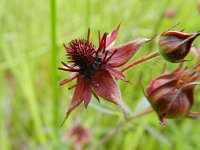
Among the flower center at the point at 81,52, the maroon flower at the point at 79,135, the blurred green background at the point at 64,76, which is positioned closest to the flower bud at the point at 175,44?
the flower center at the point at 81,52

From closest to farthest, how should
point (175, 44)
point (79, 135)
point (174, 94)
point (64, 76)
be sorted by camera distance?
point (175, 44), point (174, 94), point (79, 135), point (64, 76)

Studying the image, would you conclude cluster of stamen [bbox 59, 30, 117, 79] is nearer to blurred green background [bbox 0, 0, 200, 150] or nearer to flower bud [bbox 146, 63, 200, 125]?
flower bud [bbox 146, 63, 200, 125]

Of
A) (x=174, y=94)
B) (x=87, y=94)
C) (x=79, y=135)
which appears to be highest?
(x=87, y=94)

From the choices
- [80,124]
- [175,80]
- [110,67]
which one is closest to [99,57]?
[110,67]

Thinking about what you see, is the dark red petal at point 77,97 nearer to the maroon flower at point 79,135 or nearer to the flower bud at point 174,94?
the flower bud at point 174,94

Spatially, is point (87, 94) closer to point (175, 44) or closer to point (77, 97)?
point (77, 97)

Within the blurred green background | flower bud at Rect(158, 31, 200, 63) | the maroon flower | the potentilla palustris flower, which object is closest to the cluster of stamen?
the potentilla palustris flower

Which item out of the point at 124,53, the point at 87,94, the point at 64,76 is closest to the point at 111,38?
the point at 124,53

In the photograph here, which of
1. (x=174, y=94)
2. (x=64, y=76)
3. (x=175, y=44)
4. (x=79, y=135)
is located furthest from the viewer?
(x=64, y=76)
